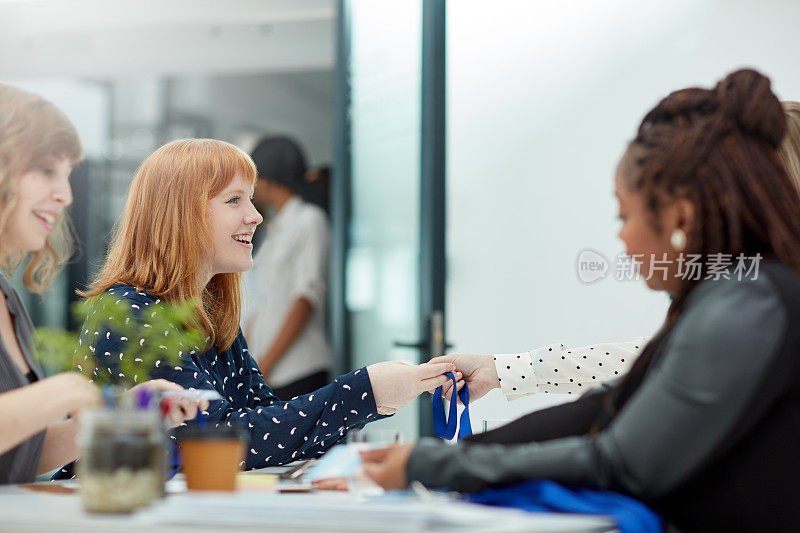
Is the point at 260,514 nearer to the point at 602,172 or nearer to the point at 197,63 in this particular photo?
the point at 602,172

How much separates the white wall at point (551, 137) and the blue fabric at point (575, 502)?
1819mm

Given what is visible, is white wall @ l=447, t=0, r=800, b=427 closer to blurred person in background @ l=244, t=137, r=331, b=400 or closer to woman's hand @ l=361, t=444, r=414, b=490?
blurred person in background @ l=244, t=137, r=331, b=400

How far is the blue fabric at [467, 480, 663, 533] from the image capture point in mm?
921

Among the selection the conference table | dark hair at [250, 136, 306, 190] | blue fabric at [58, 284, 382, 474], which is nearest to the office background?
dark hair at [250, 136, 306, 190]

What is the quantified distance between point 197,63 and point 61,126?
14.2 ft

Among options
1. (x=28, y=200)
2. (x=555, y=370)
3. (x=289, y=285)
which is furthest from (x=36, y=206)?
(x=289, y=285)

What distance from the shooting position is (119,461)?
0.90 metres

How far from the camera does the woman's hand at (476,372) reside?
1.68m

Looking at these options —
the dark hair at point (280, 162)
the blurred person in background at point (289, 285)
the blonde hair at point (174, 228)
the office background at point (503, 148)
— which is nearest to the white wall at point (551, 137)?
→ the office background at point (503, 148)

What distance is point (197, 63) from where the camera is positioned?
537cm

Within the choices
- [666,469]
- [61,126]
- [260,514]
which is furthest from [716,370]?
[61,126]

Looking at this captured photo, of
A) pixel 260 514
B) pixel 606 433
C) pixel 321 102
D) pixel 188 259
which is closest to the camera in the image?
pixel 260 514

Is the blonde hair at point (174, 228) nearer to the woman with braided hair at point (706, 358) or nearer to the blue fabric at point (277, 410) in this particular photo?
the blue fabric at point (277, 410)

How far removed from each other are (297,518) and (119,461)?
21 cm
